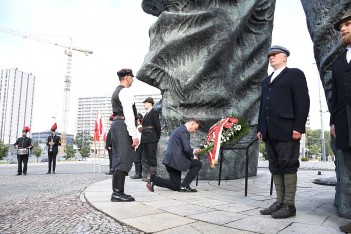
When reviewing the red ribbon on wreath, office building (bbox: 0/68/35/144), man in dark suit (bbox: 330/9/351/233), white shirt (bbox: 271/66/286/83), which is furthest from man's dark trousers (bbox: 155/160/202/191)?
office building (bbox: 0/68/35/144)

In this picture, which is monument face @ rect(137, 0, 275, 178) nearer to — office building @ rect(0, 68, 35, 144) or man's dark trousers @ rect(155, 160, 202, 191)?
man's dark trousers @ rect(155, 160, 202, 191)

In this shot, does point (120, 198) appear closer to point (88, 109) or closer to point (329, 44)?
point (329, 44)

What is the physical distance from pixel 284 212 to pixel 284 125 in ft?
3.36

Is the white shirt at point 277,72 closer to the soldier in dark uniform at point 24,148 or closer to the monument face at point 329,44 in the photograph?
the monument face at point 329,44

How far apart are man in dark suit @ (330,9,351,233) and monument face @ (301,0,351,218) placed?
0.45m

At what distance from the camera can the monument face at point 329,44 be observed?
3721 millimetres

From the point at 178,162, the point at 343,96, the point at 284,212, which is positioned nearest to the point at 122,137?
the point at 178,162

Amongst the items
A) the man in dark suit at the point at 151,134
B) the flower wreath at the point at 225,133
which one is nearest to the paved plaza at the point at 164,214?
the flower wreath at the point at 225,133

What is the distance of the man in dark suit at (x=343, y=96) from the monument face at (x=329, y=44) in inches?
17.6

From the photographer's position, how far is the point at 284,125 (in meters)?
3.85

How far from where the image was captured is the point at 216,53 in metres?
8.04

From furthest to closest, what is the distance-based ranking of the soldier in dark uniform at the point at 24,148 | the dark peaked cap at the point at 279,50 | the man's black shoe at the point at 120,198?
the soldier in dark uniform at the point at 24,148
the man's black shoe at the point at 120,198
the dark peaked cap at the point at 279,50

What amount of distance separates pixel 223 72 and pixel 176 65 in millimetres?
1244

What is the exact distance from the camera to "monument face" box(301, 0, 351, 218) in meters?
3.72
